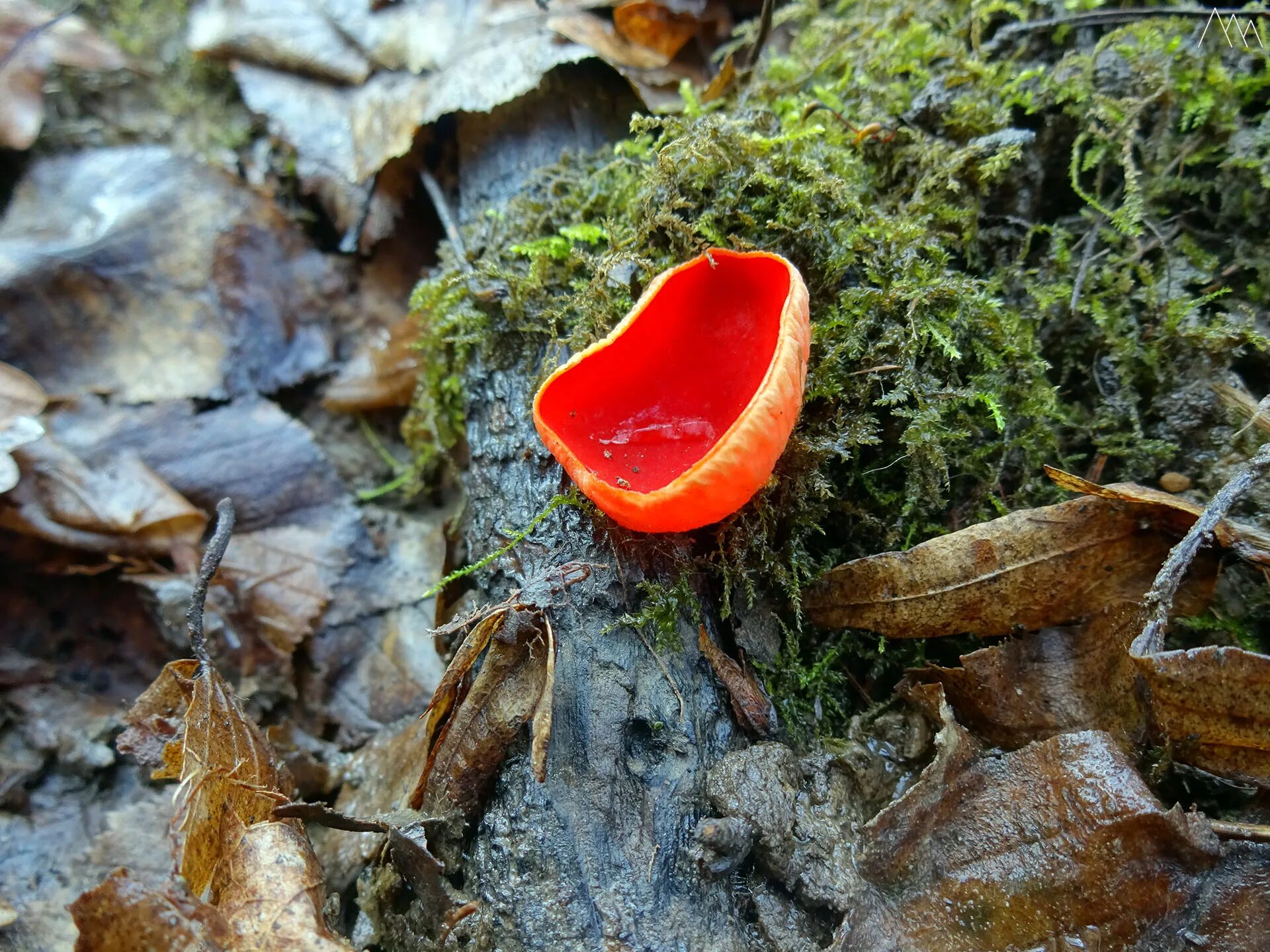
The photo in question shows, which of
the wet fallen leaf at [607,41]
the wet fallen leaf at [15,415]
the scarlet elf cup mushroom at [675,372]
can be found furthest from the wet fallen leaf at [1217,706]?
the wet fallen leaf at [15,415]

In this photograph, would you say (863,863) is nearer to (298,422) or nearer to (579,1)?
(298,422)

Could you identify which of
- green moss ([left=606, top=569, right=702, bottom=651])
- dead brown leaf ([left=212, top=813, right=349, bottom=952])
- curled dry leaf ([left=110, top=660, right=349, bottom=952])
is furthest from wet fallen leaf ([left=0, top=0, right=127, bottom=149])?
green moss ([left=606, top=569, right=702, bottom=651])

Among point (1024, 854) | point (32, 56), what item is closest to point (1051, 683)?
point (1024, 854)

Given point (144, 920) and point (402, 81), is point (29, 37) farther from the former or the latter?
point (144, 920)

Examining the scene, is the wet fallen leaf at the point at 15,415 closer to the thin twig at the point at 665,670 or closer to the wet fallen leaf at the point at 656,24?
the thin twig at the point at 665,670

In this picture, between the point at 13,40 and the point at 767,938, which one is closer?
the point at 767,938

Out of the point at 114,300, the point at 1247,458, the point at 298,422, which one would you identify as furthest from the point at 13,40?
the point at 1247,458

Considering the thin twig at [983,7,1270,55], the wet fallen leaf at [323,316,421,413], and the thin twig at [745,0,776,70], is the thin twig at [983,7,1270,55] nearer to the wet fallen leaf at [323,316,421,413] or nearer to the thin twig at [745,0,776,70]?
the thin twig at [745,0,776,70]
